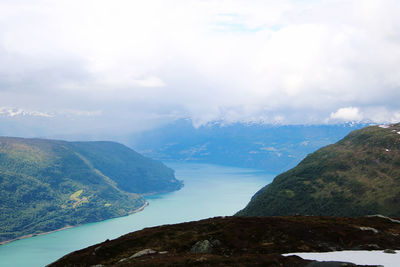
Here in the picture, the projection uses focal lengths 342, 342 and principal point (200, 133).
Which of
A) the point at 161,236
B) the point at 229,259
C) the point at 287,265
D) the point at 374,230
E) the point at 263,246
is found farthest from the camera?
the point at 161,236

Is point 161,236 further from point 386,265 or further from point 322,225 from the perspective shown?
point 386,265

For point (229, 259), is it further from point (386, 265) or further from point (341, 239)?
point (341, 239)

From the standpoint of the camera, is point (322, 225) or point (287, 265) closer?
point (287, 265)

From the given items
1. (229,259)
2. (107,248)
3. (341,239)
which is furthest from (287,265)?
(107,248)

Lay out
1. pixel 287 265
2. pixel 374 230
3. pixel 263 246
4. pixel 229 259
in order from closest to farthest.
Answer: pixel 287 265 < pixel 229 259 < pixel 263 246 < pixel 374 230

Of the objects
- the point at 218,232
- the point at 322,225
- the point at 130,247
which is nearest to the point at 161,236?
the point at 130,247

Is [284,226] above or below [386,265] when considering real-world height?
above
